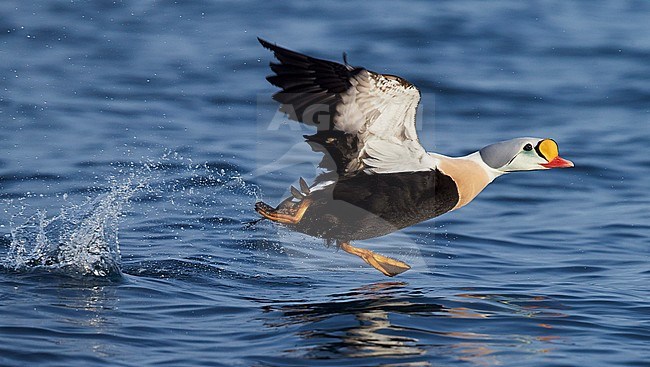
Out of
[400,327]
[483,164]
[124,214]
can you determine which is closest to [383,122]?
[400,327]

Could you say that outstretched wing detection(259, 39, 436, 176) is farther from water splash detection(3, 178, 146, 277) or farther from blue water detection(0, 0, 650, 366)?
water splash detection(3, 178, 146, 277)

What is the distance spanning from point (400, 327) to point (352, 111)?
3.74ft

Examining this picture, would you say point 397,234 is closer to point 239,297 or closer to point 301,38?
point 239,297

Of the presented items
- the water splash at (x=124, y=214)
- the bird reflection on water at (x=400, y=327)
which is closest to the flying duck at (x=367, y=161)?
the bird reflection on water at (x=400, y=327)

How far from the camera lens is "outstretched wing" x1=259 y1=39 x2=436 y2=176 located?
573 cm

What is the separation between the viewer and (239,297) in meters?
6.58

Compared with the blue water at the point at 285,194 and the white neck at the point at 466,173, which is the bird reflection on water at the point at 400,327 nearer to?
the blue water at the point at 285,194

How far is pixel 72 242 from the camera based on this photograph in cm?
709

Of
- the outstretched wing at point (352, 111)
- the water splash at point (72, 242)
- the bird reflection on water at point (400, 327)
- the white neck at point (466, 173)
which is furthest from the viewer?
the water splash at point (72, 242)

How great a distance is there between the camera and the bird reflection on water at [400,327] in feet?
18.1

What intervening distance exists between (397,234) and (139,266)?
2508mm

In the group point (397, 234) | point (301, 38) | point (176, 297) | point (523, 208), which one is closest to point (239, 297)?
point (176, 297)

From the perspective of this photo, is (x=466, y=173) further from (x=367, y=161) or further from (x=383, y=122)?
(x=383, y=122)

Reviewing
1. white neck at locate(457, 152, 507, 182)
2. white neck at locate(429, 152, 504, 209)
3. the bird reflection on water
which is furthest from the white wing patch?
the bird reflection on water
